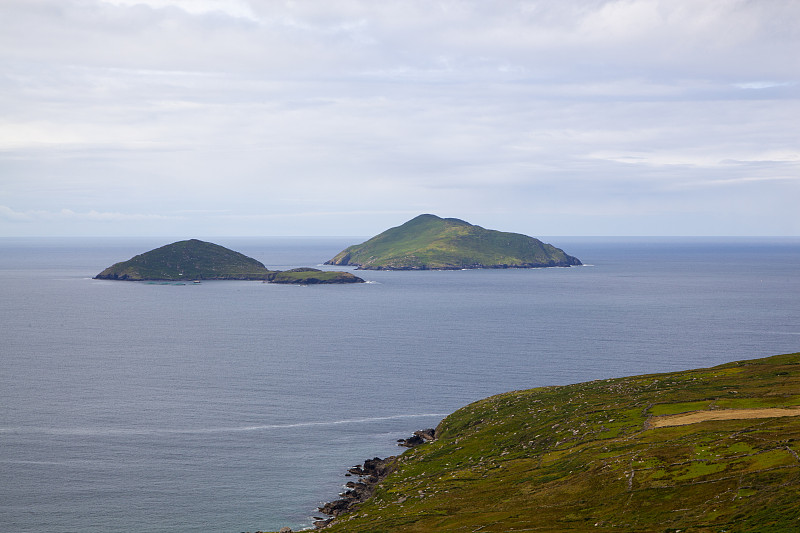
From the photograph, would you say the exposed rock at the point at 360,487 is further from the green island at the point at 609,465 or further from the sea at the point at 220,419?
the sea at the point at 220,419

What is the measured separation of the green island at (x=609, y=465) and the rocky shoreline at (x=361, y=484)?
0.96ft

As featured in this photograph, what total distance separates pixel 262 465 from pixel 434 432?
103 ft

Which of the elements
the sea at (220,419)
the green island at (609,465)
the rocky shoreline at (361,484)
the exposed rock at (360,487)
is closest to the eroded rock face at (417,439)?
the rocky shoreline at (361,484)

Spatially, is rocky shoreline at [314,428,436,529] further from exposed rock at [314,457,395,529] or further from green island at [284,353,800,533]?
green island at [284,353,800,533]

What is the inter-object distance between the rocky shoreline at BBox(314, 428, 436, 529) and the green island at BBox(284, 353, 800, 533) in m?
0.29

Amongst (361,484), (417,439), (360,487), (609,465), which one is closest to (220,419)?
(417,439)

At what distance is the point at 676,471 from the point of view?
74375 mm

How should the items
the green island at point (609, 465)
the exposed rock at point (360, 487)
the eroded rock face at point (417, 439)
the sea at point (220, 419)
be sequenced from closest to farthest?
the green island at point (609, 465) < the exposed rock at point (360, 487) < the sea at point (220, 419) < the eroded rock face at point (417, 439)

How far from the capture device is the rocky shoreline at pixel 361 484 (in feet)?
289

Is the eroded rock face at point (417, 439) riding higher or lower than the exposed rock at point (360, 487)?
higher

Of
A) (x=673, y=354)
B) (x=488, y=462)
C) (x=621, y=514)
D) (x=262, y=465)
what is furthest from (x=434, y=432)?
(x=673, y=354)

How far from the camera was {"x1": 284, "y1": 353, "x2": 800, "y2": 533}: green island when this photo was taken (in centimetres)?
6594

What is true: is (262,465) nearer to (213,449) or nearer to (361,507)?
(213,449)

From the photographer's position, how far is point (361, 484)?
319ft
